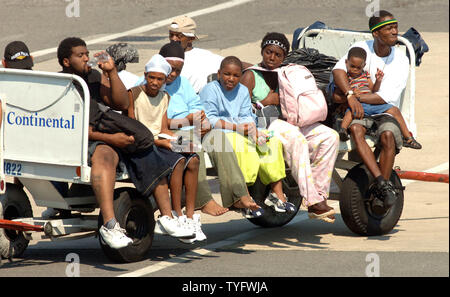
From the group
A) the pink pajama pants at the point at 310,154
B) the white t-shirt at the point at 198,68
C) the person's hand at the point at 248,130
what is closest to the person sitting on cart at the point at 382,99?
the pink pajama pants at the point at 310,154

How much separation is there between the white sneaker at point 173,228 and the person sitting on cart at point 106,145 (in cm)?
1

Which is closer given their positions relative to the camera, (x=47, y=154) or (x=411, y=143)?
(x=47, y=154)

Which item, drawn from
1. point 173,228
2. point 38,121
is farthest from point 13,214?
point 173,228

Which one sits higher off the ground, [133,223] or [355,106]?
[355,106]

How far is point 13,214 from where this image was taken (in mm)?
9289

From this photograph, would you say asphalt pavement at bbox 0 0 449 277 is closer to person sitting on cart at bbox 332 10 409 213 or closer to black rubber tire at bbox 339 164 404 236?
black rubber tire at bbox 339 164 404 236

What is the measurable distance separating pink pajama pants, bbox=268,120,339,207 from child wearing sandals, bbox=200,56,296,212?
110 mm

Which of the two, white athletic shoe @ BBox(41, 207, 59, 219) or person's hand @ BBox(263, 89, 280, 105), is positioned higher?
person's hand @ BBox(263, 89, 280, 105)

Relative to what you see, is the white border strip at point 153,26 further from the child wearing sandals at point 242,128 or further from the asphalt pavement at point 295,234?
the child wearing sandals at point 242,128

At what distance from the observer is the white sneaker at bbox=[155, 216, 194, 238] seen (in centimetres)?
888

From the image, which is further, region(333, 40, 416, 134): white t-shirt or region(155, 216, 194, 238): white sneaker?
region(333, 40, 416, 134): white t-shirt

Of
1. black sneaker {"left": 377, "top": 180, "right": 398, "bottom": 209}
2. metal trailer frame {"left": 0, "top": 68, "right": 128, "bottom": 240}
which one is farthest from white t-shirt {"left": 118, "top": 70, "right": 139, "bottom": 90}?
black sneaker {"left": 377, "top": 180, "right": 398, "bottom": 209}

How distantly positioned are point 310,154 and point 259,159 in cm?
57

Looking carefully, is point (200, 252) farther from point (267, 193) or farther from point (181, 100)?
point (181, 100)
